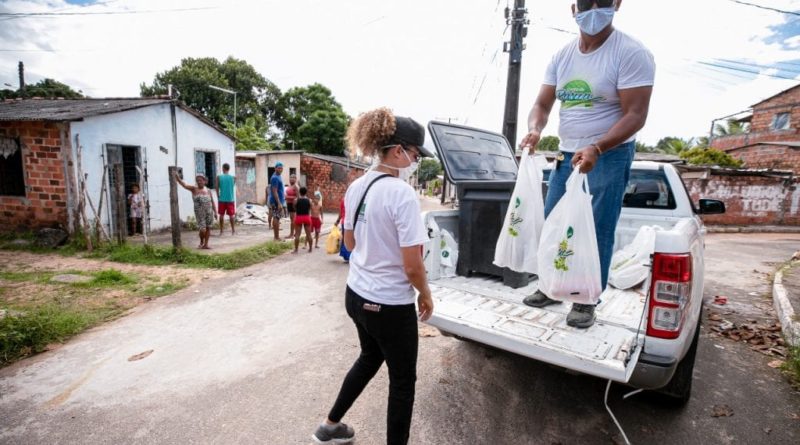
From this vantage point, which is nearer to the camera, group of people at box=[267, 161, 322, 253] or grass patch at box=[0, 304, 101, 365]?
grass patch at box=[0, 304, 101, 365]

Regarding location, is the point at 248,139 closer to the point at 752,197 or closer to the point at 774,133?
the point at 752,197

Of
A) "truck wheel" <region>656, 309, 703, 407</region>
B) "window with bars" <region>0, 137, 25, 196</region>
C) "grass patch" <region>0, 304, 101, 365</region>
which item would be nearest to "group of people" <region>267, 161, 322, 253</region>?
"grass patch" <region>0, 304, 101, 365</region>

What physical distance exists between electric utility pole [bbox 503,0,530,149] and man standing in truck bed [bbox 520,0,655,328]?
721cm

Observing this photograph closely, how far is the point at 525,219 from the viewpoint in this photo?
2.59 m

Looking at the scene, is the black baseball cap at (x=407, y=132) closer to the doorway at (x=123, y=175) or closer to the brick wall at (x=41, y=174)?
the doorway at (x=123, y=175)

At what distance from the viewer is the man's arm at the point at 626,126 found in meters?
2.15

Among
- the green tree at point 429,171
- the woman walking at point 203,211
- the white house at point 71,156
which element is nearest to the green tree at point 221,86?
the white house at point 71,156

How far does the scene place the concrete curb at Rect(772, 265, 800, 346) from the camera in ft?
12.4

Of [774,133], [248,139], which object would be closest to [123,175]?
[248,139]

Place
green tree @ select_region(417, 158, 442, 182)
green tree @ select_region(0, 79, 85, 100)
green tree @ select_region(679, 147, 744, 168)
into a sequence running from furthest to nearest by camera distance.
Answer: green tree @ select_region(417, 158, 442, 182) < green tree @ select_region(0, 79, 85, 100) < green tree @ select_region(679, 147, 744, 168)

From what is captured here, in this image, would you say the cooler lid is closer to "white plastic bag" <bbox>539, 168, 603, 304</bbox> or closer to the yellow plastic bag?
"white plastic bag" <bbox>539, 168, 603, 304</bbox>

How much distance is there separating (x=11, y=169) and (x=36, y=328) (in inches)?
286

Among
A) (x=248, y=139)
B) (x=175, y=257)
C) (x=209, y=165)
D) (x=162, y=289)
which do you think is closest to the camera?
(x=162, y=289)

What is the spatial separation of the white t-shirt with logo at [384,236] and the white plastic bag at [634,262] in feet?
6.95
